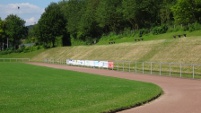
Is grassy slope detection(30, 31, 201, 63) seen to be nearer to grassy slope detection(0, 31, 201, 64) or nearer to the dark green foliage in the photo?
grassy slope detection(0, 31, 201, 64)

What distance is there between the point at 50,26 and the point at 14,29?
28026 millimetres

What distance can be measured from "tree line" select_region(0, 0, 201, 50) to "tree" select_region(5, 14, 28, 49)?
1896cm

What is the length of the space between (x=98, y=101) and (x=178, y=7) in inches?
1979

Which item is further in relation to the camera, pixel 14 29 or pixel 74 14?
pixel 14 29

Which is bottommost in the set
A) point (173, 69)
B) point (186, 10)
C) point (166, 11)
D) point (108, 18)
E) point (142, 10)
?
point (173, 69)

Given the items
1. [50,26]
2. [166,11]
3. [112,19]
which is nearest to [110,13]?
[112,19]

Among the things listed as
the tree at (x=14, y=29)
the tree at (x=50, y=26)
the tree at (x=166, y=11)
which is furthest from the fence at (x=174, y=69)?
the tree at (x=14, y=29)

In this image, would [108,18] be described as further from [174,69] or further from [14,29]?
[174,69]

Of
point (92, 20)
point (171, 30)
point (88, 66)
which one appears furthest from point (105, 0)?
point (88, 66)

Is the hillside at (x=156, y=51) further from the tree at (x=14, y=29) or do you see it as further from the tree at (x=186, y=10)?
the tree at (x=14, y=29)

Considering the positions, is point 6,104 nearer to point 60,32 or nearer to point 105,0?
point 105,0

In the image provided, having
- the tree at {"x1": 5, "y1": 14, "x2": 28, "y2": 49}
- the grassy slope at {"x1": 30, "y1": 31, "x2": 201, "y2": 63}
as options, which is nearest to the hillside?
the grassy slope at {"x1": 30, "y1": 31, "x2": 201, "y2": 63}

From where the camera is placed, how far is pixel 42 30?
107 m

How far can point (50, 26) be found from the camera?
108062 millimetres
